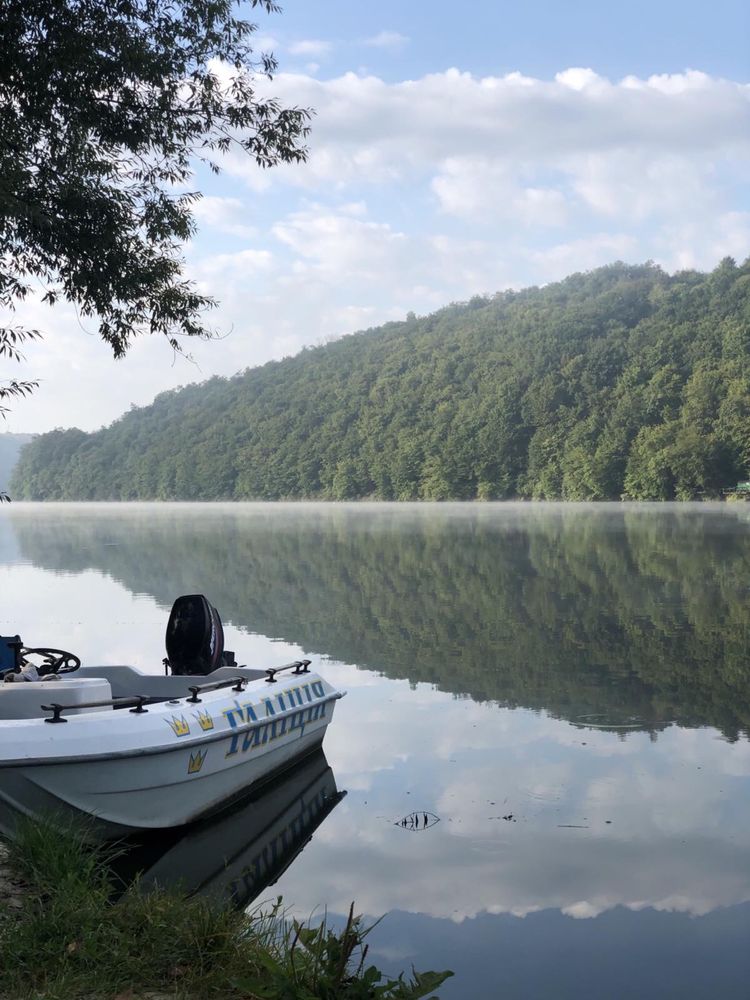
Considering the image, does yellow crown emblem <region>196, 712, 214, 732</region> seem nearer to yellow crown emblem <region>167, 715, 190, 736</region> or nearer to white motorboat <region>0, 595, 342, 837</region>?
white motorboat <region>0, 595, 342, 837</region>

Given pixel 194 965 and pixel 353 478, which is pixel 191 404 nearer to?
pixel 353 478

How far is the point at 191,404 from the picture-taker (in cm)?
18550

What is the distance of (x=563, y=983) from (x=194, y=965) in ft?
6.23

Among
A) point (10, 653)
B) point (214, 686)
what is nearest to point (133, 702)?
point (214, 686)

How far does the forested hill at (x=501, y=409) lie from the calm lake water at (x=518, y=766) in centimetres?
8197

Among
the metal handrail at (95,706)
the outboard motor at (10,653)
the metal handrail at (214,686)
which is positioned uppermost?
the outboard motor at (10,653)

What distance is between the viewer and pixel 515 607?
20.6 m

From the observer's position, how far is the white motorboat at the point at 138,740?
22.7 feet

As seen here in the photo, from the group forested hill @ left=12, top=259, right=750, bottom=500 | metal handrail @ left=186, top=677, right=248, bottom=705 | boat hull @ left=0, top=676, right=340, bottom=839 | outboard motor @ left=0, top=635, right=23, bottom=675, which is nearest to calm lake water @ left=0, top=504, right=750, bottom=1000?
boat hull @ left=0, top=676, right=340, bottom=839

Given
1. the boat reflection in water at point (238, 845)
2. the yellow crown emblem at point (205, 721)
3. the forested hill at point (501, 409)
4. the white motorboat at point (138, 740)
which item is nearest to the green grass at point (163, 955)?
the boat reflection in water at point (238, 845)

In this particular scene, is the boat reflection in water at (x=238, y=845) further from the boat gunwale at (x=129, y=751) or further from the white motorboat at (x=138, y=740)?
the boat gunwale at (x=129, y=751)

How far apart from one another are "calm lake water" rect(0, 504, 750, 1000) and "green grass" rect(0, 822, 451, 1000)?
110 centimetres

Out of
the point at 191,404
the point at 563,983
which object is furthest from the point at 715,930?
the point at 191,404

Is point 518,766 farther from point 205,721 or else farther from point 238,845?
point 205,721
